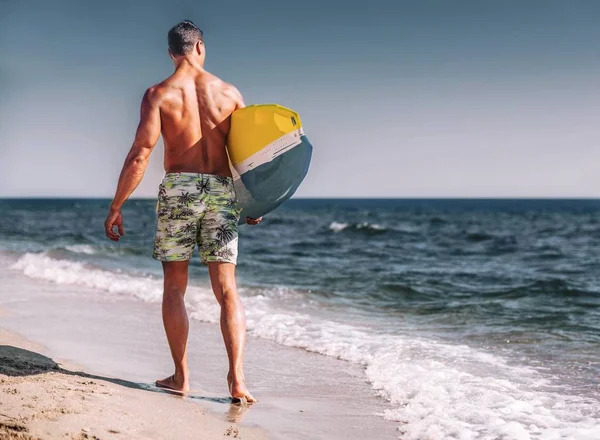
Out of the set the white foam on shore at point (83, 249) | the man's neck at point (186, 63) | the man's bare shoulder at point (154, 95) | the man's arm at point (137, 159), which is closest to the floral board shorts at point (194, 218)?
the man's arm at point (137, 159)

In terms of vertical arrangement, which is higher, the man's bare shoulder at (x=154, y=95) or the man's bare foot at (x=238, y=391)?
the man's bare shoulder at (x=154, y=95)

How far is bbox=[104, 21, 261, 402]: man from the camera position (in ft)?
12.7

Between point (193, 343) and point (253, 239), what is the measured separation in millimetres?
18911

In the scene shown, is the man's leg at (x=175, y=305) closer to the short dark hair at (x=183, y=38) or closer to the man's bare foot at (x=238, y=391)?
the man's bare foot at (x=238, y=391)

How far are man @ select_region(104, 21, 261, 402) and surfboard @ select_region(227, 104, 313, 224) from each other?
0.33ft

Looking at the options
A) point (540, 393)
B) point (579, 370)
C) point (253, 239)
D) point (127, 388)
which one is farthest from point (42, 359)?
point (253, 239)

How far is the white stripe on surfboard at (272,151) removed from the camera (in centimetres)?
420

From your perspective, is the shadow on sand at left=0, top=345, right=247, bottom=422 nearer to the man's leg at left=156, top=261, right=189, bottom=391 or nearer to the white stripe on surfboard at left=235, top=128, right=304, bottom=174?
the man's leg at left=156, top=261, right=189, bottom=391

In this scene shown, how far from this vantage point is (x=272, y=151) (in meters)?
4.28

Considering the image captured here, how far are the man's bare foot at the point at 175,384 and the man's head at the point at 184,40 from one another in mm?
1992

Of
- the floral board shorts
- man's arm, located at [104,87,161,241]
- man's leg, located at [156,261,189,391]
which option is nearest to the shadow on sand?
man's leg, located at [156,261,189,391]

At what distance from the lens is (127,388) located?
3930 millimetres

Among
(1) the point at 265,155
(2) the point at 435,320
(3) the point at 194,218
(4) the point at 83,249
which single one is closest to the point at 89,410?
(3) the point at 194,218

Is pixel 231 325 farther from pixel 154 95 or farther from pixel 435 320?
pixel 435 320
